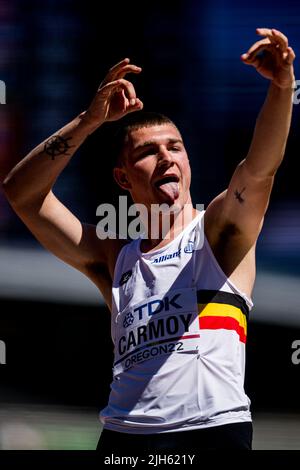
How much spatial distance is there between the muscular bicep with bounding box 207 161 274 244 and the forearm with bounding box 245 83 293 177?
0.17ft

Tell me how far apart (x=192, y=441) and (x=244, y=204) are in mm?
784

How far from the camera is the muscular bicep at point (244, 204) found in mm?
2893

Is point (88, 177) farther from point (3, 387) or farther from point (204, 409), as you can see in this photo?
point (204, 409)

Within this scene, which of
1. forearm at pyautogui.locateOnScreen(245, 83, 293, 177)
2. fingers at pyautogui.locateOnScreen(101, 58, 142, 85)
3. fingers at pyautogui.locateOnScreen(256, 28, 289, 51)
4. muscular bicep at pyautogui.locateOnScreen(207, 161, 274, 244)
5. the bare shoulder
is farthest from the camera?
fingers at pyautogui.locateOnScreen(101, 58, 142, 85)

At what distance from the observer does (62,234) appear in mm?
3486

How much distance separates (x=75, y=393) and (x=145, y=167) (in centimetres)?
203

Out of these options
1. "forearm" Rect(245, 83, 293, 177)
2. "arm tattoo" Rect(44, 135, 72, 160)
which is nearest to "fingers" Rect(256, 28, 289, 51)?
"forearm" Rect(245, 83, 293, 177)

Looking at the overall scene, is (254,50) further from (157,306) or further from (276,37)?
(157,306)

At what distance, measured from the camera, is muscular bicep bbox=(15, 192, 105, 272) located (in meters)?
3.48

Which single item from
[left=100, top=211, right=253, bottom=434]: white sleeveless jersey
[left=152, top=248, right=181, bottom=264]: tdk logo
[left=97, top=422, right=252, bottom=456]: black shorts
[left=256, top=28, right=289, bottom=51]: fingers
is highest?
[left=256, top=28, right=289, bottom=51]: fingers

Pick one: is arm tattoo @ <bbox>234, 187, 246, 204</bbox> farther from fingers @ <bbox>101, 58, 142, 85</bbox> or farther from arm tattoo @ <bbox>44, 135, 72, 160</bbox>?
arm tattoo @ <bbox>44, 135, 72, 160</bbox>

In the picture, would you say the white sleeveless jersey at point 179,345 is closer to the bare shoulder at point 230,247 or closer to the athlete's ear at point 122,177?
the bare shoulder at point 230,247

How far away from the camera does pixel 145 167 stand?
11.0 feet

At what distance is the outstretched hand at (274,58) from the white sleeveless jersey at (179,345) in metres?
0.63
